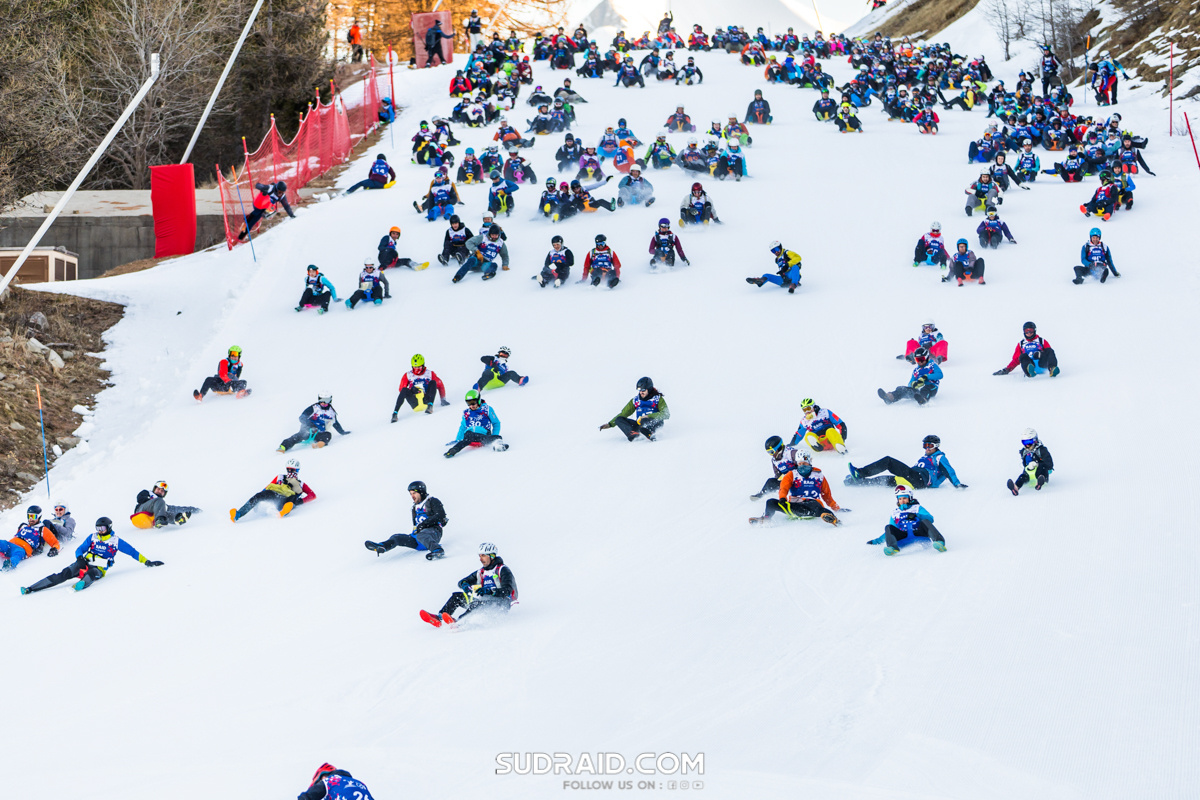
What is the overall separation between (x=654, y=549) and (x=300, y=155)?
17.7 m

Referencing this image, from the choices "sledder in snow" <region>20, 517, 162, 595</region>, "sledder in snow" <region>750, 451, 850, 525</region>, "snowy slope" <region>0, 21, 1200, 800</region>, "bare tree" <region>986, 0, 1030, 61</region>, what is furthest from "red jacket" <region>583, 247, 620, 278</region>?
"bare tree" <region>986, 0, 1030, 61</region>

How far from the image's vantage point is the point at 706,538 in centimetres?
1052

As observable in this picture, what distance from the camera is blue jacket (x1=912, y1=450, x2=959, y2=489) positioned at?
1116cm

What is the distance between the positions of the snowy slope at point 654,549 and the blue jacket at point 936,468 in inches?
8.5

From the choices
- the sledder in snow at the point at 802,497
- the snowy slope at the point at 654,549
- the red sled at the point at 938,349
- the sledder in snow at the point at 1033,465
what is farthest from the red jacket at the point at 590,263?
the sledder in snow at the point at 1033,465

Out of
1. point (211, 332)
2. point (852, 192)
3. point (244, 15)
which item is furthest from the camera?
point (244, 15)

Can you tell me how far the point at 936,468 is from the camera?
440 inches

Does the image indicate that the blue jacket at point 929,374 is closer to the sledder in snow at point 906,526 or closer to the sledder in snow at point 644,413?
the sledder in snow at point 644,413

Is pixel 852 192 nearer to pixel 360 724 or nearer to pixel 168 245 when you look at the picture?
pixel 168 245

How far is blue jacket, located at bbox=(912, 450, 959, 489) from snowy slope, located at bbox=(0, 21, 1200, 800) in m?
0.22

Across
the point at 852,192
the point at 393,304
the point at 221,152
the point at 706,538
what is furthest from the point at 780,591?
the point at 221,152

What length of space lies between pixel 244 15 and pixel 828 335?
88.0 feet

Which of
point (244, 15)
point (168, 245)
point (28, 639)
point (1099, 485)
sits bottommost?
point (28, 639)

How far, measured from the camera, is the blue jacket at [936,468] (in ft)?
36.6
